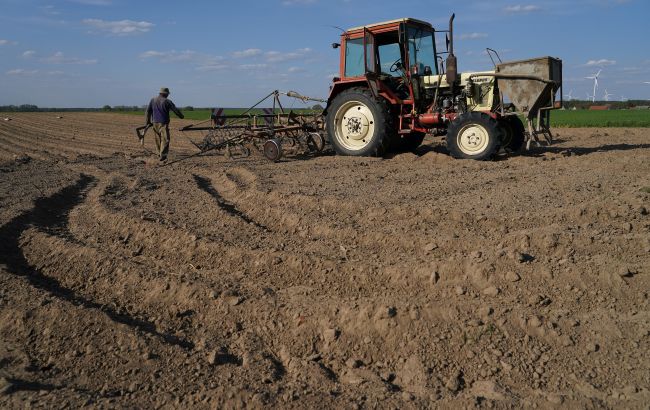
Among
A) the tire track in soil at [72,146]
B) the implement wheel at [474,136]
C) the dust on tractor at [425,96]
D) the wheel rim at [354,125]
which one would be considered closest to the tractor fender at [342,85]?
the dust on tractor at [425,96]

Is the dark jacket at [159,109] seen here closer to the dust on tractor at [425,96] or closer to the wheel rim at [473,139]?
the dust on tractor at [425,96]

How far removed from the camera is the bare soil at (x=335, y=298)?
266 cm

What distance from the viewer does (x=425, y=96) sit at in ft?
30.7

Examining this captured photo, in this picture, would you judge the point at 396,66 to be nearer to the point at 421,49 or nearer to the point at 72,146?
the point at 421,49

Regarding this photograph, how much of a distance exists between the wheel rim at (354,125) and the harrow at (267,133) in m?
0.52

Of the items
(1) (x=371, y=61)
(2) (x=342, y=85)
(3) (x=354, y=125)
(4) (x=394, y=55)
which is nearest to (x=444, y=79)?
(4) (x=394, y=55)

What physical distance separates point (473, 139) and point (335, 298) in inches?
226

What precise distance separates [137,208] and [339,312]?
3.52 metres

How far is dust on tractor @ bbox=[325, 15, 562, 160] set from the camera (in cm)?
845

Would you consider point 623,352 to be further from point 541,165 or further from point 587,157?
point 587,157

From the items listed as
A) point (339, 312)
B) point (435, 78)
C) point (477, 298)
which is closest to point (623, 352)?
point (477, 298)

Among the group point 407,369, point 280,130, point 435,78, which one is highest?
point 435,78

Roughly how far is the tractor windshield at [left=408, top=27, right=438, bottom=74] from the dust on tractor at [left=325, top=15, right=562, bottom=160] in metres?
0.02

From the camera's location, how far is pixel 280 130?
1020cm
